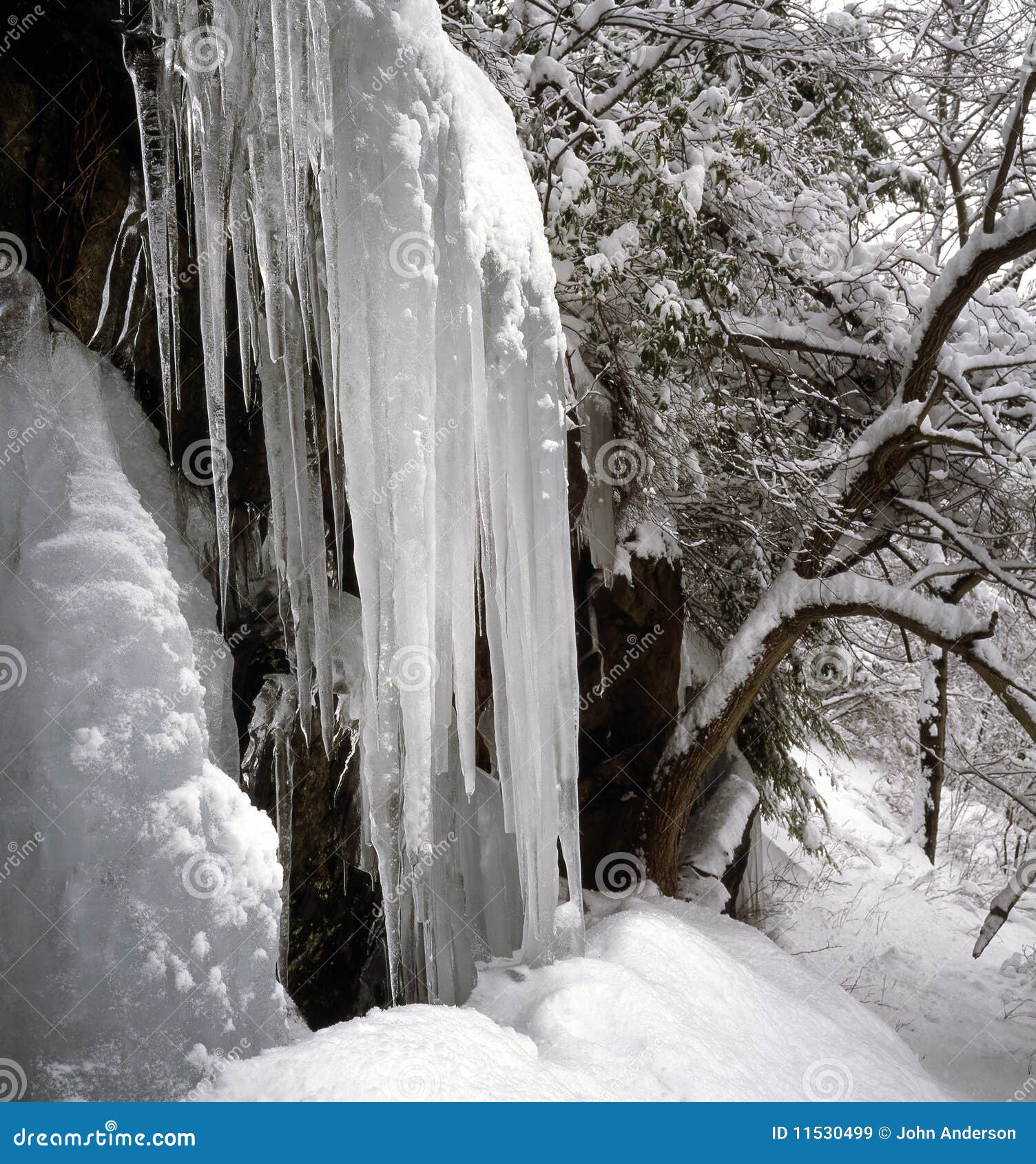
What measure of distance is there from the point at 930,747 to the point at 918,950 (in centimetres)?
153

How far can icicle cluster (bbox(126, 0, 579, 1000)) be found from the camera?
2.19m

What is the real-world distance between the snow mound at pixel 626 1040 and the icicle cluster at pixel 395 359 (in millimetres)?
341

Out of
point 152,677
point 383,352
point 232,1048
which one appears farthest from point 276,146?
point 232,1048

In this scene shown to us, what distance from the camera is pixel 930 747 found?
277 inches

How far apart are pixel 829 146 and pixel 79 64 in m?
3.62

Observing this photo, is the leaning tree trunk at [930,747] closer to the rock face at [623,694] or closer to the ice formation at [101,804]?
the rock face at [623,694]

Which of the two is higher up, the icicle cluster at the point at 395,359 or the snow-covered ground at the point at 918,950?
the icicle cluster at the point at 395,359

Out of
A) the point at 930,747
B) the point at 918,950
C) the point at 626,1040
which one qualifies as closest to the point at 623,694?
the point at 626,1040

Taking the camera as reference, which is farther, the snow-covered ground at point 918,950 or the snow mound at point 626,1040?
the snow-covered ground at point 918,950

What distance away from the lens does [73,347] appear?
7.67 ft

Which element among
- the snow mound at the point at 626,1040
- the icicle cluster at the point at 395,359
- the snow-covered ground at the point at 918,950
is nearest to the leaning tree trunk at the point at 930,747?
the snow-covered ground at the point at 918,950

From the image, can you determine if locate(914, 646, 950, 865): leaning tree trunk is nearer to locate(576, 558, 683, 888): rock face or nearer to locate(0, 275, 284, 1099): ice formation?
locate(576, 558, 683, 888): rock face

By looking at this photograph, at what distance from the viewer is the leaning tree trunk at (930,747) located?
6840 mm

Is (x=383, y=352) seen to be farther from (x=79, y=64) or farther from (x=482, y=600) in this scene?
(x=482, y=600)
